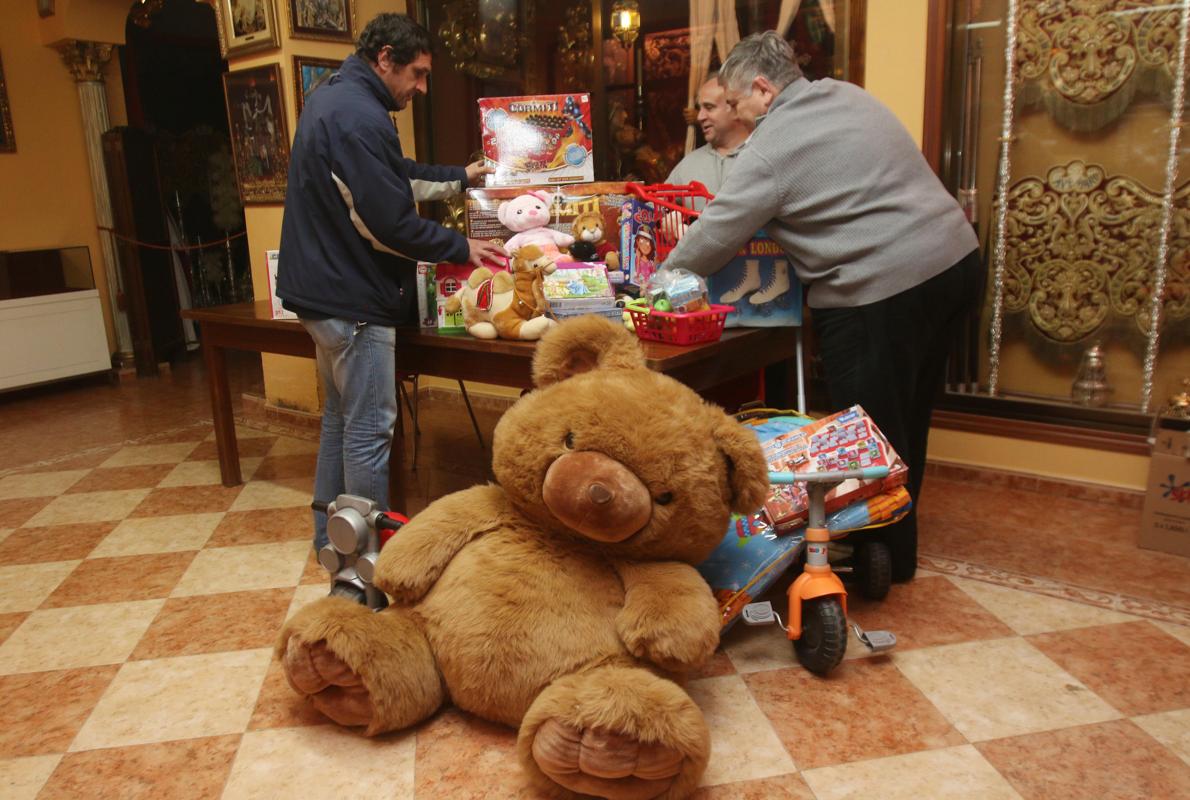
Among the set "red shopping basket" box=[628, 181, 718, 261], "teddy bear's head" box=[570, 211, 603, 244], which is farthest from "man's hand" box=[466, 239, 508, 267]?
"red shopping basket" box=[628, 181, 718, 261]

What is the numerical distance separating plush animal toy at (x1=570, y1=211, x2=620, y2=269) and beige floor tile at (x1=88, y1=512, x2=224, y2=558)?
1.70 m

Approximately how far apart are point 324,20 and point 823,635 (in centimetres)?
Result: 377

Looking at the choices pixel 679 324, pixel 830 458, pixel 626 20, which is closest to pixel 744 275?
pixel 679 324

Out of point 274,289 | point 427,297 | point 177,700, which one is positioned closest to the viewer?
point 177,700

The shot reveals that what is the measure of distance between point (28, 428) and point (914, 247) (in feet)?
16.0

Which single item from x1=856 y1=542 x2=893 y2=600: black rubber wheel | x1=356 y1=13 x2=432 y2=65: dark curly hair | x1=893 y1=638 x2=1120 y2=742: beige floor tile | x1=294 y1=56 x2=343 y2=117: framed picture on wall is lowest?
x1=893 y1=638 x2=1120 y2=742: beige floor tile

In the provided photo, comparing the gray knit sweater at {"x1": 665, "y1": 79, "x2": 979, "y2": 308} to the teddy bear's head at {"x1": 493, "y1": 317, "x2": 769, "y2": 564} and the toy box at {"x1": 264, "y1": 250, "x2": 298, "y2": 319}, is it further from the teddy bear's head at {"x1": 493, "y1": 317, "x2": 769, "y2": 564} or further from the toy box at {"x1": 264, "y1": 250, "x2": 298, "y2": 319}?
the toy box at {"x1": 264, "y1": 250, "x2": 298, "y2": 319}

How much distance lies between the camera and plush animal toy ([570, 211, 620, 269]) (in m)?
2.70

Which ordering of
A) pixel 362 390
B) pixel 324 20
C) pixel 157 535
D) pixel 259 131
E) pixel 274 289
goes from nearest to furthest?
pixel 362 390, pixel 157 535, pixel 274 289, pixel 324 20, pixel 259 131

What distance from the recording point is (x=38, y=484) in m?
3.96

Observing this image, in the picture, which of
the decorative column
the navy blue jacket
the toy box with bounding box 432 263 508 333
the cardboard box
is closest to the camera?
the navy blue jacket

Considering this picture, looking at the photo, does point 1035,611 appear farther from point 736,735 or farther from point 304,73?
point 304,73

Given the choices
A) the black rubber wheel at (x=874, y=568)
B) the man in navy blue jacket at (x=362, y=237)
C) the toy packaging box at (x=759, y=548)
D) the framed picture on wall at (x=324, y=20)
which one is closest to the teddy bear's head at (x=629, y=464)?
the toy packaging box at (x=759, y=548)

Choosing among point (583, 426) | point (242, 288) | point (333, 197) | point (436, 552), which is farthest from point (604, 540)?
point (242, 288)
